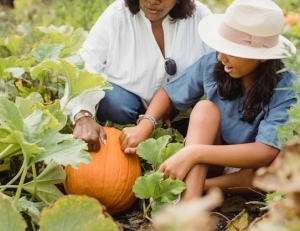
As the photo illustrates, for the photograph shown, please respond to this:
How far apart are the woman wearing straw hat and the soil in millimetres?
55

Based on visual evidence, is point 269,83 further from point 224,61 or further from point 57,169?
point 57,169

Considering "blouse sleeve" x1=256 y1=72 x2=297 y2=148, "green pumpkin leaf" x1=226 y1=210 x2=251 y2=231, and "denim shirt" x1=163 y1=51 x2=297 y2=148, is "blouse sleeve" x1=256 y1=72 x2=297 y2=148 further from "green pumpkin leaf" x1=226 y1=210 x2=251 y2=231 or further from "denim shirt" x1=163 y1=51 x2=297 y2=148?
"green pumpkin leaf" x1=226 y1=210 x2=251 y2=231

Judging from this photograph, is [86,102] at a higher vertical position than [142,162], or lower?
higher

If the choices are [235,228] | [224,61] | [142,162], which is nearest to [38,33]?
[142,162]

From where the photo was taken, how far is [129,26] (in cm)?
270

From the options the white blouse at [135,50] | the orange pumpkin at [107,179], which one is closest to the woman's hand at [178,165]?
the orange pumpkin at [107,179]

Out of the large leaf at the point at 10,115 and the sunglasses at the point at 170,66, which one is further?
the sunglasses at the point at 170,66

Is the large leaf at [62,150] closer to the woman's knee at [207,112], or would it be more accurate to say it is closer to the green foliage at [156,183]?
the green foliage at [156,183]

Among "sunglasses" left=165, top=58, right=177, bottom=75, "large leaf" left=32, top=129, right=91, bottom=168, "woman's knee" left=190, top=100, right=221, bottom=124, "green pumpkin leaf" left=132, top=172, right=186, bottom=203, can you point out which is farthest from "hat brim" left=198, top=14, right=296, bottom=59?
"large leaf" left=32, top=129, right=91, bottom=168

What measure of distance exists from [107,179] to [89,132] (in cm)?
21

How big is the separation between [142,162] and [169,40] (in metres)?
0.58

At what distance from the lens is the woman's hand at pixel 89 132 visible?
2.27 meters

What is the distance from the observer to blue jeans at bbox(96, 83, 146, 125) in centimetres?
266

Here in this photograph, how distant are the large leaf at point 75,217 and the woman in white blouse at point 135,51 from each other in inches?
47.0
